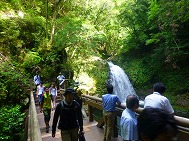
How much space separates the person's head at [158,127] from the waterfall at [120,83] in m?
21.7

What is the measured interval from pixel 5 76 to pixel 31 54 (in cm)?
449

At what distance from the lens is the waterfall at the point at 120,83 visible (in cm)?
2341

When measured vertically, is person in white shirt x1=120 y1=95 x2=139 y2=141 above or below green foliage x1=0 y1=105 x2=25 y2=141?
above

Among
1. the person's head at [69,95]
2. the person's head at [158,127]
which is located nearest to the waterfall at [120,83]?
the person's head at [69,95]

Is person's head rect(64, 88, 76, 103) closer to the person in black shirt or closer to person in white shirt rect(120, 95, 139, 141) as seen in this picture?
the person in black shirt

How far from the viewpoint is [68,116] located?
13.8 ft

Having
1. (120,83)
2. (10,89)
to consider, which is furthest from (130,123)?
(120,83)

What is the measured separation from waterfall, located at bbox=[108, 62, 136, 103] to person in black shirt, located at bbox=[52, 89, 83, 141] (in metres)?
19.0

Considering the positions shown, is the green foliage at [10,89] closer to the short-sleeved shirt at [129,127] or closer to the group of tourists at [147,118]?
the group of tourists at [147,118]

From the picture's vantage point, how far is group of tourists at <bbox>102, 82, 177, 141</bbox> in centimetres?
149

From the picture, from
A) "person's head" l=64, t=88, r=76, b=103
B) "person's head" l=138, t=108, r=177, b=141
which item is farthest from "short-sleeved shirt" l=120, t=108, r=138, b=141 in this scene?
"person's head" l=138, t=108, r=177, b=141

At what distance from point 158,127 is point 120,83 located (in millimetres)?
22893

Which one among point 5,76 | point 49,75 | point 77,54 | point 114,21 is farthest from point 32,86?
point 114,21

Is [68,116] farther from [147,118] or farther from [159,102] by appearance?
[147,118]
